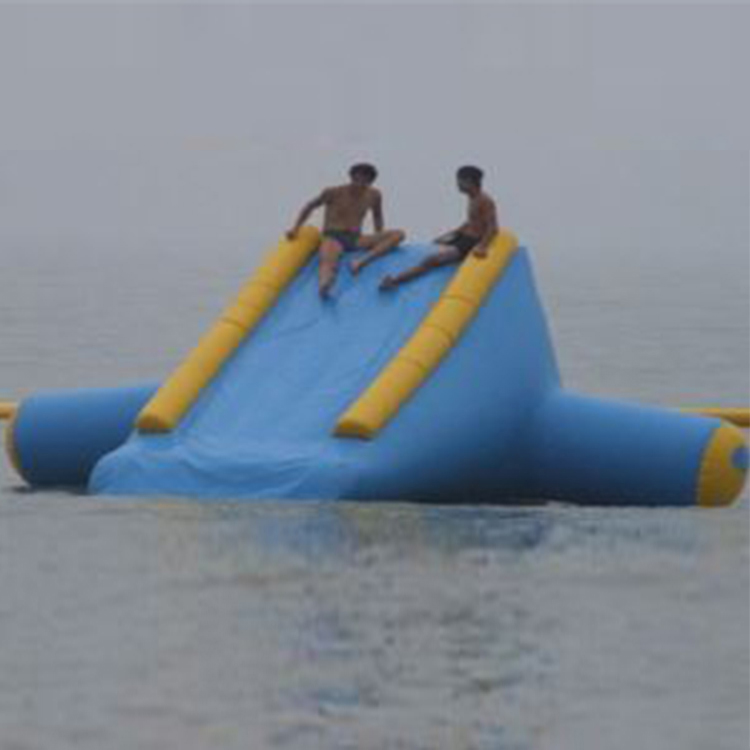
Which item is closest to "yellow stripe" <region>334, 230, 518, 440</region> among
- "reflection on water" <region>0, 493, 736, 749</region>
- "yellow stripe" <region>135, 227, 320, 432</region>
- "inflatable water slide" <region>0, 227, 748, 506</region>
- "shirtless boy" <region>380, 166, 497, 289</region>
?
"inflatable water slide" <region>0, 227, 748, 506</region>

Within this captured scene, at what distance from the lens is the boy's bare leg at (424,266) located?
20125 mm

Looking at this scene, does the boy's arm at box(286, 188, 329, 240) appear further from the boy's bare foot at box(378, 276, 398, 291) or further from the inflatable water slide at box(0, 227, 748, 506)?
the boy's bare foot at box(378, 276, 398, 291)

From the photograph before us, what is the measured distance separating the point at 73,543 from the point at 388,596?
2614 mm

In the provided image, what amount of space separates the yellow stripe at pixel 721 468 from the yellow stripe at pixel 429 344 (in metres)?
1.68

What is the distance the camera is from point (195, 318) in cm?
5434

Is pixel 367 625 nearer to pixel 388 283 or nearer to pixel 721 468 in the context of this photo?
pixel 721 468

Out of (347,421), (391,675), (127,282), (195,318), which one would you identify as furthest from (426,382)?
(127,282)

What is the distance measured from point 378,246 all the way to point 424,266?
0.43 meters

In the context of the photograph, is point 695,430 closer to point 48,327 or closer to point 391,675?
point 391,675

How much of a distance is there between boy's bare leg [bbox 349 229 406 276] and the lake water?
182 centimetres

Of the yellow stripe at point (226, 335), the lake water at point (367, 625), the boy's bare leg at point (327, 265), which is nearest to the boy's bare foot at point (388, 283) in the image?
Answer: the boy's bare leg at point (327, 265)

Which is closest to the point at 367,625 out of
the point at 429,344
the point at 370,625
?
the point at 370,625

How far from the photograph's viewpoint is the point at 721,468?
63.1 ft

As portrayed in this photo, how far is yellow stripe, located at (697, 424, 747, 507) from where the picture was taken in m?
19.2
